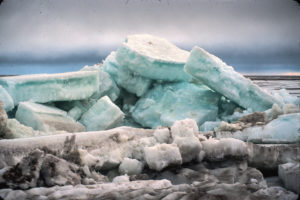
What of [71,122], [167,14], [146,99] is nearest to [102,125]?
[71,122]

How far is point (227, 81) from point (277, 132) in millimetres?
1091

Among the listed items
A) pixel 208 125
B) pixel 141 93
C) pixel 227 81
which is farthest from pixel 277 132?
pixel 141 93

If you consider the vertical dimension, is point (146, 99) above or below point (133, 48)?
below

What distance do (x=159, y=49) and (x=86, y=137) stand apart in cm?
207

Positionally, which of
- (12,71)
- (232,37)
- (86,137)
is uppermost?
(232,37)

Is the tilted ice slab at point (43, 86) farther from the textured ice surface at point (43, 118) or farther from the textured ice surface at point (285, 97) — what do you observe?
the textured ice surface at point (285, 97)

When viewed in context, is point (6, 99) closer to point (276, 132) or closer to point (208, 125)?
point (208, 125)

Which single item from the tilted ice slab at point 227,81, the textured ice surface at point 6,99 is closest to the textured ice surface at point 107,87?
the tilted ice slab at point 227,81

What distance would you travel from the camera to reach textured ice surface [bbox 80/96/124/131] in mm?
2986

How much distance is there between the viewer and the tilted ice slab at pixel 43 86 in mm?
2771

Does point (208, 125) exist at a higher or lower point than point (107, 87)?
lower

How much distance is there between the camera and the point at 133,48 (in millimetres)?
3307

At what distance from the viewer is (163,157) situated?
1498 mm

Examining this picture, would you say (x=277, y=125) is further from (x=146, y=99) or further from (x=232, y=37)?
(x=146, y=99)
